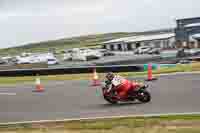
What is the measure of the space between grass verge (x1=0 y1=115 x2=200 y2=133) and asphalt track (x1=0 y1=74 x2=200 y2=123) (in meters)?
1.19

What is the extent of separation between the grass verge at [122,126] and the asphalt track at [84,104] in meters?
1.19

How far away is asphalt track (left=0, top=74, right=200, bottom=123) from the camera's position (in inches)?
524

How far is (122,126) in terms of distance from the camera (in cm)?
1064

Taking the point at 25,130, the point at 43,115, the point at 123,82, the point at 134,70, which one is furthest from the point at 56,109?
the point at 134,70

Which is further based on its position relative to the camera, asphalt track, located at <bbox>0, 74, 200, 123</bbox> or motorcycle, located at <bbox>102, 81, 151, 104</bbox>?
motorcycle, located at <bbox>102, 81, 151, 104</bbox>

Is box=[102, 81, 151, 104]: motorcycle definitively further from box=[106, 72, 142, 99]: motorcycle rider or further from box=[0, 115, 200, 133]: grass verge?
box=[0, 115, 200, 133]: grass verge

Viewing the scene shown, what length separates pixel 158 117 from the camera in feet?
38.0

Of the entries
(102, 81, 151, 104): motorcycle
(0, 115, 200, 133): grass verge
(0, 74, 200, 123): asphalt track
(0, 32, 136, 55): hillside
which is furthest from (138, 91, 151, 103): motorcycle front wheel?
(0, 32, 136, 55): hillside

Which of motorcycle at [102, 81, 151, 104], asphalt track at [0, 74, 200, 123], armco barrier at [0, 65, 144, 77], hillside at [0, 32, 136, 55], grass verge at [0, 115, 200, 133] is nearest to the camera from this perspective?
grass verge at [0, 115, 200, 133]

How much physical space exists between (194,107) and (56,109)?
456 cm

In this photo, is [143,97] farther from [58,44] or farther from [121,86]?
[58,44]

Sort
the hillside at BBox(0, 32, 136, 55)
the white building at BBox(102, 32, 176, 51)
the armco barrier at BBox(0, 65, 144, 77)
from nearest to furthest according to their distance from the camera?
the armco barrier at BBox(0, 65, 144, 77), the white building at BBox(102, 32, 176, 51), the hillside at BBox(0, 32, 136, 55)

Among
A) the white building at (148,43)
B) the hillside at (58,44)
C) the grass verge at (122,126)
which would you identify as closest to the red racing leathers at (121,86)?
the grass verge at (122,126)

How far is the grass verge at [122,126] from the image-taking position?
993cm
